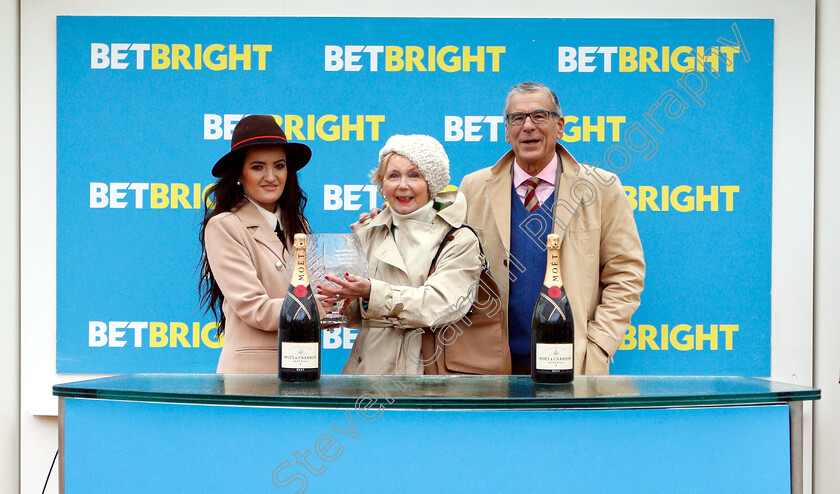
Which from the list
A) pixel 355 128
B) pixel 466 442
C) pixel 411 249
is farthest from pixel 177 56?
pixel 466 442

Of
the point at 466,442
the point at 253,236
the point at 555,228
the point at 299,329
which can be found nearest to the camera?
the point at 466,442

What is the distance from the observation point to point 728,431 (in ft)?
5.08

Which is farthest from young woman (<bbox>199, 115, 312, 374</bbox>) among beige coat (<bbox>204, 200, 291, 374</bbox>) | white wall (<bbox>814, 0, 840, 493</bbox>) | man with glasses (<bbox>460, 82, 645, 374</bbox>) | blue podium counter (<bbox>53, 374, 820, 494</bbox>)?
white wall (<bbox>814, 0, 840, 493</bbox>)

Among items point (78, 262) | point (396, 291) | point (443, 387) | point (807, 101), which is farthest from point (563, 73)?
point (78, 262)

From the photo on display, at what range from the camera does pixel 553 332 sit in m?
1.84

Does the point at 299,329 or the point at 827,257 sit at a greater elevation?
the point at 827,257

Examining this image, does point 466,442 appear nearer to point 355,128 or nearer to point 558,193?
point 558,193

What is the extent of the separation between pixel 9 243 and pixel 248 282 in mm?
1790

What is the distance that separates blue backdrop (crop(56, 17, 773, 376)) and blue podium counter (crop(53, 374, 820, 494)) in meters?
1.75

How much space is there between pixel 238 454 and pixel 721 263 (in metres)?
2.45

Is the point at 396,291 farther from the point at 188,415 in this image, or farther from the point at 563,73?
the point at 563,73

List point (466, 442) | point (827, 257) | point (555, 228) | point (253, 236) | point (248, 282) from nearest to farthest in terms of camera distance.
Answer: point (466, 442), point (248, 282), point (253, 236), point (555, 228), point (827, 257)

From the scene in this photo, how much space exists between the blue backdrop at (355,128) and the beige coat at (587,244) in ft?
1.92

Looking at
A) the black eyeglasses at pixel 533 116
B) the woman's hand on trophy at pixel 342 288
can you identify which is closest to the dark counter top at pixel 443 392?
the woman's hand on trophy at pixel 342 288
